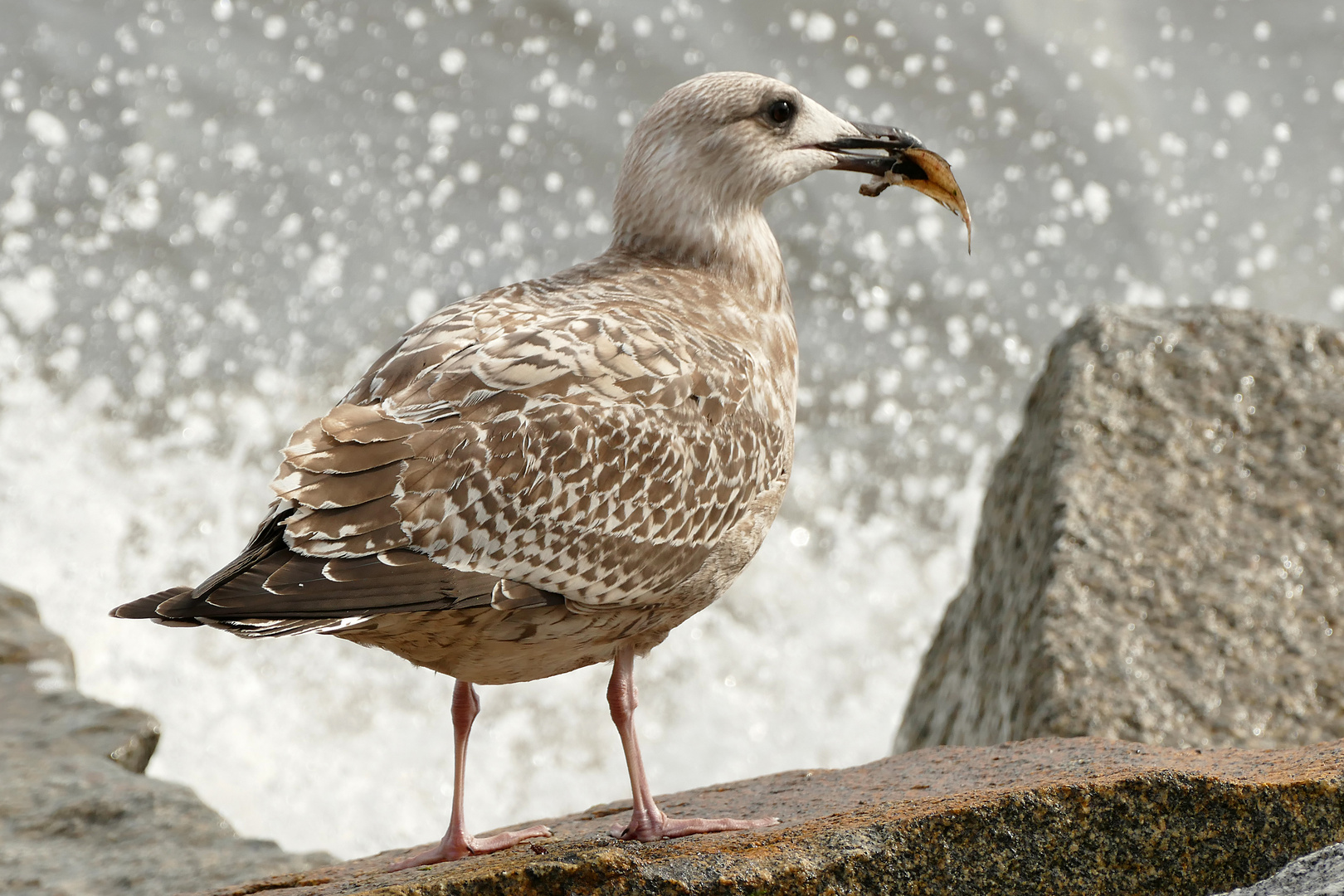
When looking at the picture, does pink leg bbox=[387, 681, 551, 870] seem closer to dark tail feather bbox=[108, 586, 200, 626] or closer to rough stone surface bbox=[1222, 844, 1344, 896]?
dark tail feather bbox=[108, 586, 200, 626]

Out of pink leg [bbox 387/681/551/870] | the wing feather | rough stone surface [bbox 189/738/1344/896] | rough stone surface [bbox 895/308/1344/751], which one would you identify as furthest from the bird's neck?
rough stone surface [bbox 189/738/1344/896]

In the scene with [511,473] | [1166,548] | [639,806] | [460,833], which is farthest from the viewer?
[1166,548]

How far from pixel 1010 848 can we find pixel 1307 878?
676 millimetres

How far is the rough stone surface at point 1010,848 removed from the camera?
129 inches

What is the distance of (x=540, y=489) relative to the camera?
3736 millimetres

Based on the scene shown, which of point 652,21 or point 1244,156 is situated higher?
point 652,21

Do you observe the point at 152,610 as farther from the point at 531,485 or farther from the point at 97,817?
the point at 97,817

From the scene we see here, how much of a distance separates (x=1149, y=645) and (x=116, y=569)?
782 centimetres

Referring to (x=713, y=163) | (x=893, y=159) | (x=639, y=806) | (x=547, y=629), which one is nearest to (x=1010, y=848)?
(x=639, y=806)

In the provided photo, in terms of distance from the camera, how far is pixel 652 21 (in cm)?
1548

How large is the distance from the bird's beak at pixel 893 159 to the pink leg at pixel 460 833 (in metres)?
2.35

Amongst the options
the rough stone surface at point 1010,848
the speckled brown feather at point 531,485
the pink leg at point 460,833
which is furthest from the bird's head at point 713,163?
the rough stone surface at point 1010,848

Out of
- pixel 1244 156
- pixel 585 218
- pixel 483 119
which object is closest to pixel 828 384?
pixel 585 218

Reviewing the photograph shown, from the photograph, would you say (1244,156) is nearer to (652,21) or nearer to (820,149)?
(652,21)
